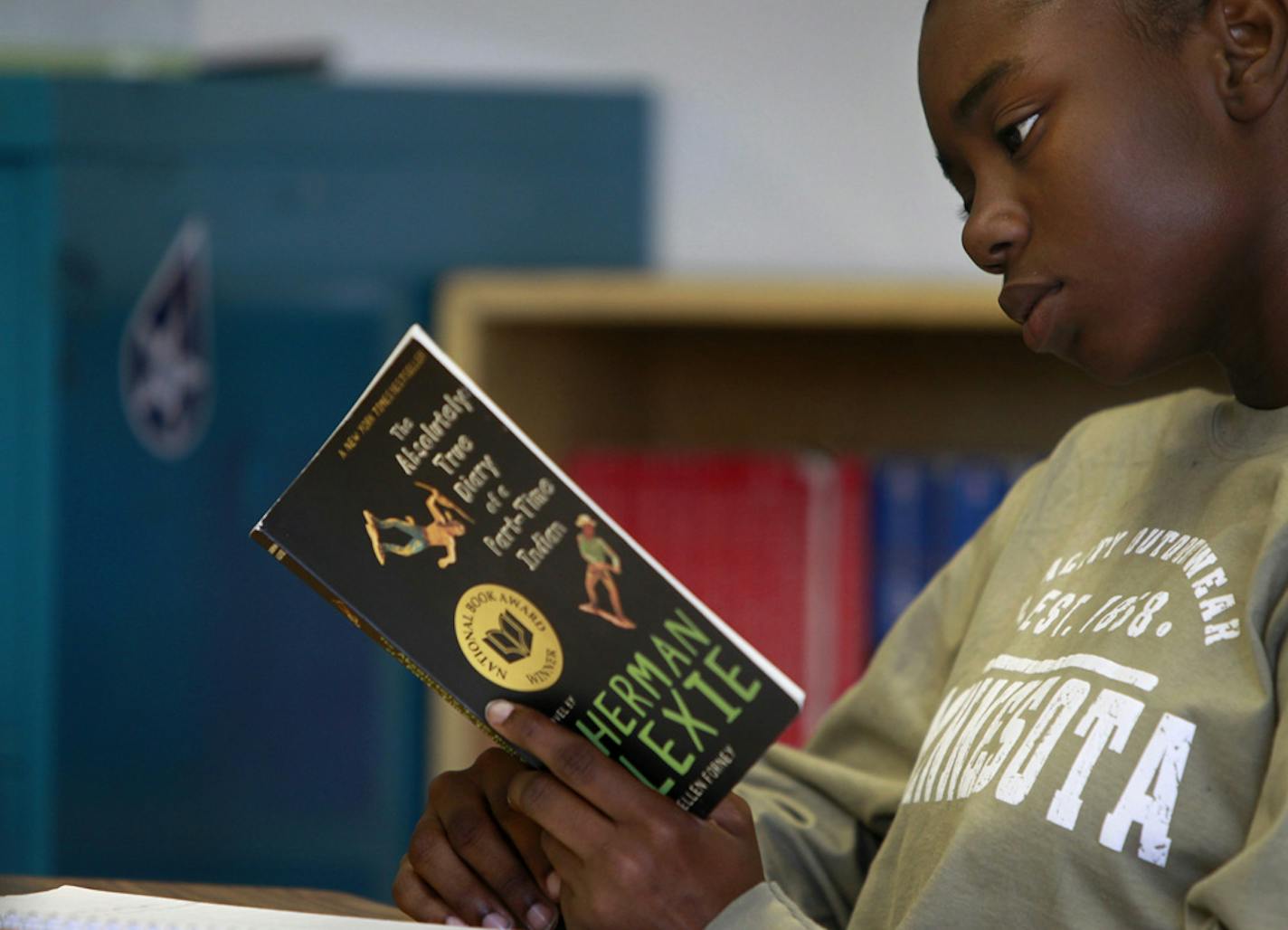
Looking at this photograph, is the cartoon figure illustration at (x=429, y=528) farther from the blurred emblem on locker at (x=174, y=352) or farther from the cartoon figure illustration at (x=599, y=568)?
the blurred emblem on locker at (x=174, y=352)

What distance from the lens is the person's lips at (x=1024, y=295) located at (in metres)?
0.77

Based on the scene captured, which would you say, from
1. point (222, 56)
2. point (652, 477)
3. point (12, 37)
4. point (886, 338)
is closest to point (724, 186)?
point (886, 338)

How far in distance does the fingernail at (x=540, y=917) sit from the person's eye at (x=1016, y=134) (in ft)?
1.55

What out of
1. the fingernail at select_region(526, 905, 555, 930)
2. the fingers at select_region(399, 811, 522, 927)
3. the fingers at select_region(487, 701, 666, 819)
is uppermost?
the fingers at select_region(487, 701, 666, 819)

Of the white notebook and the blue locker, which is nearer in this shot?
the white notebook

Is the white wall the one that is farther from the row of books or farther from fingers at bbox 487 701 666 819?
fingers at bbox 487 701 666 819

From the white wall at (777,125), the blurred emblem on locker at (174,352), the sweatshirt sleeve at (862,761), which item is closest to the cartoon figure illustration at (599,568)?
the sweatshirt sleeve at (862,761)

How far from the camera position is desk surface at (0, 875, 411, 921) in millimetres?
830

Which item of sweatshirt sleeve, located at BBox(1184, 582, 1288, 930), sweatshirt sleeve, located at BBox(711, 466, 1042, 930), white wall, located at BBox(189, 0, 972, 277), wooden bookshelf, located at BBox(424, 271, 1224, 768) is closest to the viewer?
sweatshirt sleeve, located at BBox(1184, 582, 1288, 930)

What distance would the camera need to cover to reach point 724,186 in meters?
2.13

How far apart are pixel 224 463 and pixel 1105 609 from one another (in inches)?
50.2

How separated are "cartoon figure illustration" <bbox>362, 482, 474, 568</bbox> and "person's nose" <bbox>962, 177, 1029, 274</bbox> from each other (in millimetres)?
280

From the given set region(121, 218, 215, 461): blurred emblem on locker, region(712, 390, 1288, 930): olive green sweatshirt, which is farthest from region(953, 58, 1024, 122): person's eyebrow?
region(121, 218, 215, 461): blurred emblem on locker

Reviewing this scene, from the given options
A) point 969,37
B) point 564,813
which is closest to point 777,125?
point 969,37
